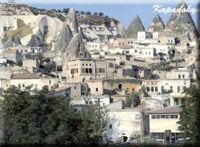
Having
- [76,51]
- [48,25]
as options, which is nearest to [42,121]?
[76,51]

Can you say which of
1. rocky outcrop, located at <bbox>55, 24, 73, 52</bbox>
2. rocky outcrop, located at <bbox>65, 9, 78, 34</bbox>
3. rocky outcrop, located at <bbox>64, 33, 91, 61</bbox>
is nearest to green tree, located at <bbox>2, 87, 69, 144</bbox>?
rocky outcrop, located at <bbox>64, 33, 91, 61</bbox>

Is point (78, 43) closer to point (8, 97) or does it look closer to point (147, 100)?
point (147, 100)

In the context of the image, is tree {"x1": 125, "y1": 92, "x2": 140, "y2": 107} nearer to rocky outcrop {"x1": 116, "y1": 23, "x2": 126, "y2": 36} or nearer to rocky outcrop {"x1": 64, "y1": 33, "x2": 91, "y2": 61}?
rocky outcrop {"x1": 64, "y1": 33, "x2": 91, "y2": 61}

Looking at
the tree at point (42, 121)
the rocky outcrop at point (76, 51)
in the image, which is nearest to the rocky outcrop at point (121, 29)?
the rocky outcrop at point (76, 51)

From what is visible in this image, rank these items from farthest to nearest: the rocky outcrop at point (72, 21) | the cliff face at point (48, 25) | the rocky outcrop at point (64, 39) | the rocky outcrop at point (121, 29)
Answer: the cliff face at point (48, 25) → the rocky outcrop at point (72, 21) → the rocky outcrop at point (121, 29) → the rocky outcrop at point (64, 39)

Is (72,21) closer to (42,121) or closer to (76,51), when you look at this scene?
(76,51)

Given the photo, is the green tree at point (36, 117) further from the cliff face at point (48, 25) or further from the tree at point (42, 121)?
the cliff face at point (48, 25)

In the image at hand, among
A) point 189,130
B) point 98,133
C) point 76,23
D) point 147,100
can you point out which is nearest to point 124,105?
point 147,100

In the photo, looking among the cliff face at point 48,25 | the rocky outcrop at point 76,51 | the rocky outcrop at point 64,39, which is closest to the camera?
the rocky outcrop at point 76,51

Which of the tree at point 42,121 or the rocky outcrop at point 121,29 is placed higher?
the rocky outcrop at point 121,29

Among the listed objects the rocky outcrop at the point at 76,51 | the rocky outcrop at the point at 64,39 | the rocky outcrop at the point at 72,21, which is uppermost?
the rocky outcrop at the point at 72,21

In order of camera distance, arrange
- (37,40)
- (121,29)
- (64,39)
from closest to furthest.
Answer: (64,39), (121,29), (37,40)

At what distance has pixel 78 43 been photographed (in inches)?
690

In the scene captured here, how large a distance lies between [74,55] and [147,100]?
6.38m
